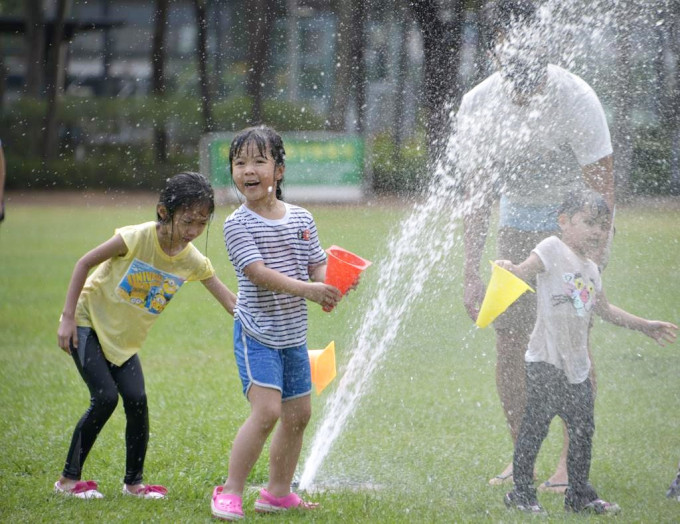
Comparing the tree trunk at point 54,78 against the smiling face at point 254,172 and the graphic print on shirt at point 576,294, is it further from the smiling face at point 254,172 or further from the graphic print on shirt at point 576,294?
the graphic print on shirt at point 576,294

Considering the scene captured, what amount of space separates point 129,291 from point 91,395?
40cm

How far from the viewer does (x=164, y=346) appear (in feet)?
22.6

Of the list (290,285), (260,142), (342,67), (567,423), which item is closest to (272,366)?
(290,285)

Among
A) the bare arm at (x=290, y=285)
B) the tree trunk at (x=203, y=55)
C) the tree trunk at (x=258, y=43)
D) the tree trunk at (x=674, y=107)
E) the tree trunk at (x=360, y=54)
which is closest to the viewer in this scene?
the bare arm at (x=290, y=285)

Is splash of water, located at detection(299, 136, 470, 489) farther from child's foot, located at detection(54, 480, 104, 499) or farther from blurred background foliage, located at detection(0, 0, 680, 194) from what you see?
blurred background foliage, located at detection(0, 0, 680, 194)

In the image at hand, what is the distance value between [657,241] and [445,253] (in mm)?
1477

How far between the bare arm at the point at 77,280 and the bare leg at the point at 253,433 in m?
0.75

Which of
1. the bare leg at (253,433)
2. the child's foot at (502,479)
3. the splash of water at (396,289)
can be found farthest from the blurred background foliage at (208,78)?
the bare leg at (253,433)

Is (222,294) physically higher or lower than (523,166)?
lower

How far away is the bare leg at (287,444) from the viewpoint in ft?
11.1

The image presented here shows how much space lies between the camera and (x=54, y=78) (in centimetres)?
2627

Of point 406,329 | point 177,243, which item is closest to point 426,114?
point 406,329

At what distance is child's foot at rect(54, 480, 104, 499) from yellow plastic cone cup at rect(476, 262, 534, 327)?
1547mm

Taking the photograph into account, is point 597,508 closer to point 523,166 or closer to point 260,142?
point 523,166
